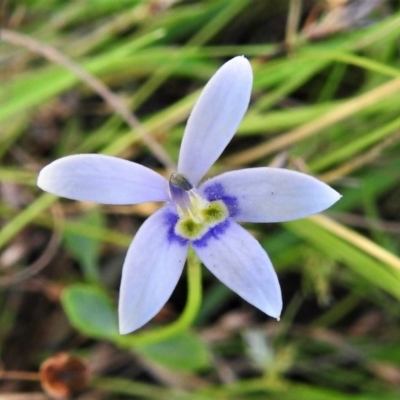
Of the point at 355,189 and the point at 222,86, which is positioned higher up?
the point at 355,189

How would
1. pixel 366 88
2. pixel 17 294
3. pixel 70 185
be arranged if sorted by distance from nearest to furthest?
1. pixel 70 185
2. pixel 366 88
3. pixel 17 294

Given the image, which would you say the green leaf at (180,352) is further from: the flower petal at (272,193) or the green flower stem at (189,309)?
the flower petal at (272,193)

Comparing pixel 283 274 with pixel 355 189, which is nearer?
pixel 355 189

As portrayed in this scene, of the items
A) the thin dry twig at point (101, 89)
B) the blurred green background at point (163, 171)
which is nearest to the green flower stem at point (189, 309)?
the blurred green background at point (163, 171)

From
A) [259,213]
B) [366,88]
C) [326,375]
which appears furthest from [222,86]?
[326,375]

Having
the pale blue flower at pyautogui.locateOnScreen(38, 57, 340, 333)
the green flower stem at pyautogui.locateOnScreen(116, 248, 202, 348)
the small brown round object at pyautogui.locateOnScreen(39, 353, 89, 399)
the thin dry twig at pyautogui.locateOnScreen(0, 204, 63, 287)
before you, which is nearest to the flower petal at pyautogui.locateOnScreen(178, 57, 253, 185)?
the pale blue flower at pyautogui.locateOnScreen(38, 57, 340, 333)

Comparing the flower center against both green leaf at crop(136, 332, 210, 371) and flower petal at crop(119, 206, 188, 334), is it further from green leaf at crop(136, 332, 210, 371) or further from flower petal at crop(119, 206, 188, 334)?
green leaf at crop(136, 332, 210, 371)

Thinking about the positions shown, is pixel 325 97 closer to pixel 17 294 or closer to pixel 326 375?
pixel 326 375
